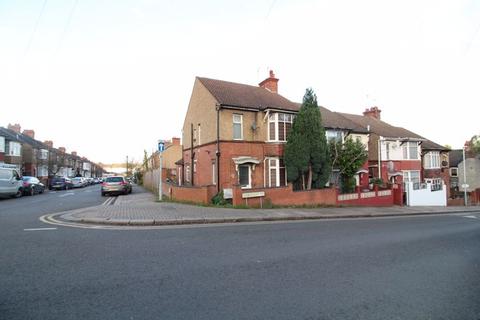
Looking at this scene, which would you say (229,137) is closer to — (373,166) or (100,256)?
(100,256)

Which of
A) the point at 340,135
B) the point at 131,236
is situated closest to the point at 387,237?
the point at 131,236

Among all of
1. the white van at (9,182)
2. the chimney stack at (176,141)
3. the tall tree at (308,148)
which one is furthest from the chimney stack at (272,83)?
the white van at (9,182)

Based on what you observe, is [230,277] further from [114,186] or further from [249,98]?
[114,186]

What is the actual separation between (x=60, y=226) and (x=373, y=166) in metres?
28.1

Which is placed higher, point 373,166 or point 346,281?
point 373,166

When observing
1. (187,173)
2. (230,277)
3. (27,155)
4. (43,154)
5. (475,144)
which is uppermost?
(475,144)

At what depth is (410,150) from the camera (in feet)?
103

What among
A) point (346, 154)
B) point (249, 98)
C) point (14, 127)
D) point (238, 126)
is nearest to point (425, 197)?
point (346, 154)

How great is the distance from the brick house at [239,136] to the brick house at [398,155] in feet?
43.1

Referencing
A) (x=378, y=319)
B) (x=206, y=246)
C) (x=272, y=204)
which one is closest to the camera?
(x=378, y=319)

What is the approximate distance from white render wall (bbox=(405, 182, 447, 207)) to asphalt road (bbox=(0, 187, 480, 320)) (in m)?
17.3

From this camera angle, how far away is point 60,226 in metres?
9.64

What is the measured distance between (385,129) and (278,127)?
61.6ft

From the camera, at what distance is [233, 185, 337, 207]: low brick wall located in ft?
51.5
